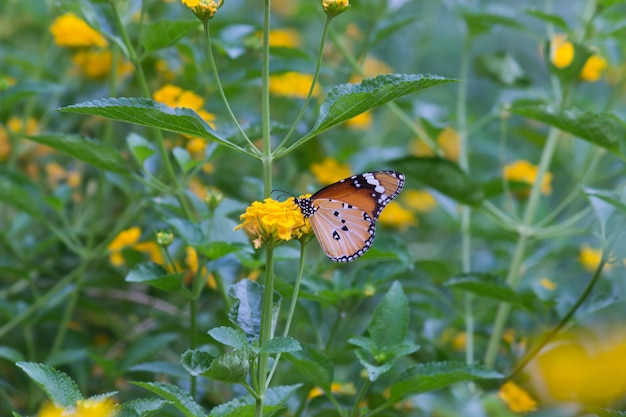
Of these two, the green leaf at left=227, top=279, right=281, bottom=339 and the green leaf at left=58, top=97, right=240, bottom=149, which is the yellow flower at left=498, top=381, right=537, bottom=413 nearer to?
the green leaf at left=227, top=279, right=281, bottom=339

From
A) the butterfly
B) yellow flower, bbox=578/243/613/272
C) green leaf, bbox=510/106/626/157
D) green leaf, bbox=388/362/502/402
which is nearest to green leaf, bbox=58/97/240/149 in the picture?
the butterfly

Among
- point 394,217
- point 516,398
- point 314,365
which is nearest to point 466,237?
point 394,217

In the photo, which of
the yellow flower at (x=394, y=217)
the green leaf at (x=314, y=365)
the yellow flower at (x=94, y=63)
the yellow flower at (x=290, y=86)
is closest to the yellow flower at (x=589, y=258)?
the yellow flower at (x=394, y=217)

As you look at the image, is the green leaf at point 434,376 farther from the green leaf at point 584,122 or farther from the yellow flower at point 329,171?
the yellow flower at point 329,171

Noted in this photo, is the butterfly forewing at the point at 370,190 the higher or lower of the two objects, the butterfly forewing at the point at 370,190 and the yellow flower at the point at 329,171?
the lower

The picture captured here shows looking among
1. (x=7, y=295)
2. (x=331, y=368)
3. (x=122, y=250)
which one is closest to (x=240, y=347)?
(x=331, y=368)

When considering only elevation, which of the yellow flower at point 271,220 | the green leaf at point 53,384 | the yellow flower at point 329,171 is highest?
the yellow flower at point 329,171
